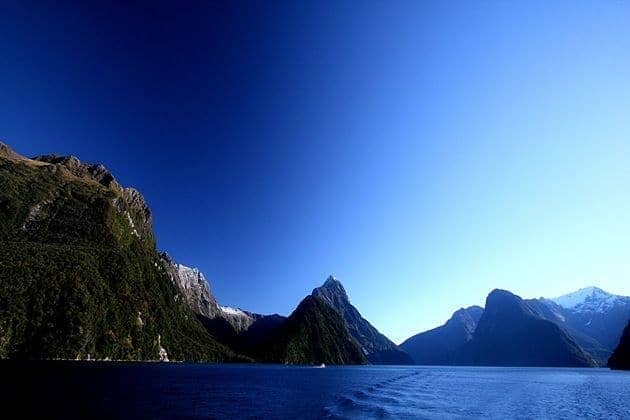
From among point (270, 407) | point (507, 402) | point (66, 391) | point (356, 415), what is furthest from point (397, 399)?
point (66, 391)

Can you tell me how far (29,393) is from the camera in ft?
199

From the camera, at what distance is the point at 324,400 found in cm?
7750

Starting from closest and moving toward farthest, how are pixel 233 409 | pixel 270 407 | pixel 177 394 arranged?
Result: pixel 233 409
pixel 270 407
pixel 177 394

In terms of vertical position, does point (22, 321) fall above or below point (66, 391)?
above

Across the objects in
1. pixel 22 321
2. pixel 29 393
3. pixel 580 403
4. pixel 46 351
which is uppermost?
pixel 22 321

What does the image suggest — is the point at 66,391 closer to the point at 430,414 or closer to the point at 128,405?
the point at 128,405

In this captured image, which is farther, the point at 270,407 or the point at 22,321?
the point at 22,321

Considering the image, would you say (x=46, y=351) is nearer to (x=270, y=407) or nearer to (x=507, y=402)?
(x=270, y=407)

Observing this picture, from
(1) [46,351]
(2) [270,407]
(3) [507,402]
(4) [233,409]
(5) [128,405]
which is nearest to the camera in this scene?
(5) [128,405]

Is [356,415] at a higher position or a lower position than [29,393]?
lower

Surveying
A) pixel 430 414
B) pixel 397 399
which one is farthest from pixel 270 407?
pixel 397 399

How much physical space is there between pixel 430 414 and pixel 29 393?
62.7 metres

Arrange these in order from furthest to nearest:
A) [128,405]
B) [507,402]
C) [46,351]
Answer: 1. [46,351]
2. [507,402]
3. [128,405]

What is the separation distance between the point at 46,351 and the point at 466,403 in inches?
8131
